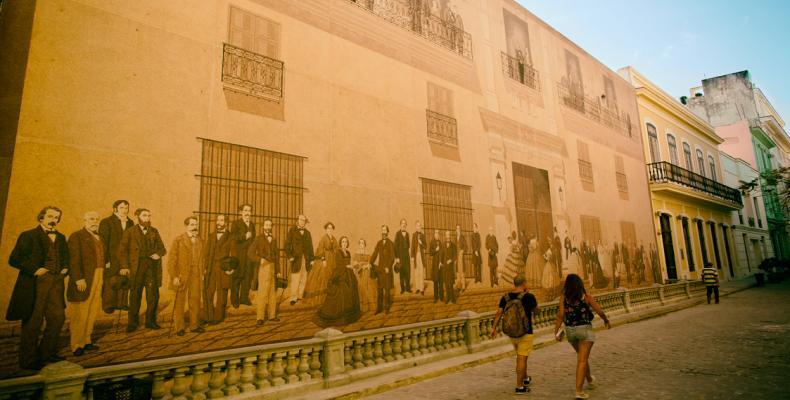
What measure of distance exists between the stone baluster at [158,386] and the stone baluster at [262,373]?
3.48ft

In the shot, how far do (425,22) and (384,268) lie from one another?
256 inches

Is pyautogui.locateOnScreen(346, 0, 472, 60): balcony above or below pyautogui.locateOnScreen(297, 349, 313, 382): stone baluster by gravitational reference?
above

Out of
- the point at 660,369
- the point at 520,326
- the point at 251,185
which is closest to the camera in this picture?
the point at 520,326

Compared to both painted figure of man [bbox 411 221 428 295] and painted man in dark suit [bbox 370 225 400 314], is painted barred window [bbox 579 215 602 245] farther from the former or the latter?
painted man in dark suit [bbox 370 225 400 314]

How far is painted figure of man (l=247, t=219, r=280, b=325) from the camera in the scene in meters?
6.80

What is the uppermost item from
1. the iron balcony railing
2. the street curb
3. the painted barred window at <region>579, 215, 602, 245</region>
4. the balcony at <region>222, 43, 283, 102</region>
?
the iron balcony railing

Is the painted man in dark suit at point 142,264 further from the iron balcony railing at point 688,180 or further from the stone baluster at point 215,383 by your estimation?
the iron balcony railing at point 688,180

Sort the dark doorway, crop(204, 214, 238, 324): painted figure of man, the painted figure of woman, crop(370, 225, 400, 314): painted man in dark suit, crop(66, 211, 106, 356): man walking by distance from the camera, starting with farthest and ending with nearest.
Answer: the dark doorway, crop(370, 225, 400, 314): painted man in dark suit, the painted figure of woman, crop(204, 214, 238, 324): painted figure of man, crop(66, 211, 106, 356): man walking

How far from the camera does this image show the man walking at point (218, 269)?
6.32 meters

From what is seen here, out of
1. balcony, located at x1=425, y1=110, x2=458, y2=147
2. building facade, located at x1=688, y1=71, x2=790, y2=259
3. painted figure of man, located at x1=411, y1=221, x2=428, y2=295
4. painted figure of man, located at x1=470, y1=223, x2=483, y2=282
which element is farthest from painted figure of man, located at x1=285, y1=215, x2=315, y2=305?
building facade, located at x1=688, y1=71, x2=790, y2=259

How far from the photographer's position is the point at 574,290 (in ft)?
16.8

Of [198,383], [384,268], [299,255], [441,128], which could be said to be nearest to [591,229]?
[441,128]

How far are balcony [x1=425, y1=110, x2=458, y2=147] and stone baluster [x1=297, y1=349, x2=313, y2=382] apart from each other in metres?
6.18

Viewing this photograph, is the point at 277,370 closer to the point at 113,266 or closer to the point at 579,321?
the point at 113,266
